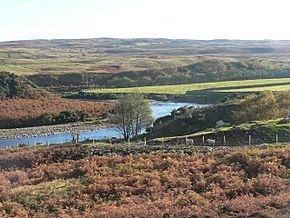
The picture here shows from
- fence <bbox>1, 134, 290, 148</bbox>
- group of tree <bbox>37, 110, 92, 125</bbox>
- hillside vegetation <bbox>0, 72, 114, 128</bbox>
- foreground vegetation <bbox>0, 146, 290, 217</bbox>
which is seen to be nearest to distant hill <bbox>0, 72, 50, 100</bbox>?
hillside vegetation <bbox>0, 72, 114, 128</bbox>

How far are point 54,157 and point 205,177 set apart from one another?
1226 centimetres

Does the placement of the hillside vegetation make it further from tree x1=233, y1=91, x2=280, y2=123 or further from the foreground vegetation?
the foreground vegetation

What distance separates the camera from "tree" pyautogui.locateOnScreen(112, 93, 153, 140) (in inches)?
Result: 2356

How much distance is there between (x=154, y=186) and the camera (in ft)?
70.7

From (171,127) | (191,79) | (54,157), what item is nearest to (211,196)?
(54,157)

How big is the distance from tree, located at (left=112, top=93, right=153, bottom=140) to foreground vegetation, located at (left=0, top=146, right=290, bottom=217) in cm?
3041

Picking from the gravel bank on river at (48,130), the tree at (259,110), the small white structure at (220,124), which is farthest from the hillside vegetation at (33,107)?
the tree at (259,110)

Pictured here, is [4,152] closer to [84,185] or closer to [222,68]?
[84,185]

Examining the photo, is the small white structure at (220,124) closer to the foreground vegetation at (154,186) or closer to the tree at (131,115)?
the tree at (131,115)

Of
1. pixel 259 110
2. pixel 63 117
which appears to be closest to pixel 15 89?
pixel 63 117

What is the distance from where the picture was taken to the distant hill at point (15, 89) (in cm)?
10044

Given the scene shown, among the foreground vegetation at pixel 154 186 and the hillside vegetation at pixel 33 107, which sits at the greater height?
the foreground vegetation at pixel 154 186

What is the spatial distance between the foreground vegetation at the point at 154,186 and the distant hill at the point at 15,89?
241 feet

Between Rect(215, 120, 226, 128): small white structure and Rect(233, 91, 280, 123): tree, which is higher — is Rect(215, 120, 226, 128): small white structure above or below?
below
